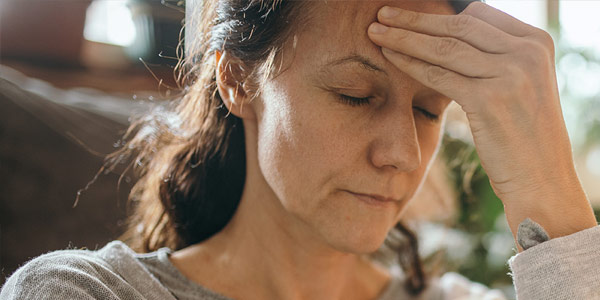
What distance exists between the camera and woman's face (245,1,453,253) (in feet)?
2.27

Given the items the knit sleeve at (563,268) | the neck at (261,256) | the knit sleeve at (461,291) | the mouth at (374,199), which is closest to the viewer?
the knit sleeve at (563,268)

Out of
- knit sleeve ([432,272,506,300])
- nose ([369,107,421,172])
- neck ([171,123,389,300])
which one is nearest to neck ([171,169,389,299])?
neck ([171,123,389,300])

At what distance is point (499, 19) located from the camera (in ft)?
2.26

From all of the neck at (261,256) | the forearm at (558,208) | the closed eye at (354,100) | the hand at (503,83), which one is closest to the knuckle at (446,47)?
the hand at (503,83)

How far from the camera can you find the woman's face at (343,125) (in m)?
0.69

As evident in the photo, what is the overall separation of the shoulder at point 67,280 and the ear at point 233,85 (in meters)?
0.32

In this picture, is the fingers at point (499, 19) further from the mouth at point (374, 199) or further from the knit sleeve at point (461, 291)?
the knit sleeve at point (461, 291)

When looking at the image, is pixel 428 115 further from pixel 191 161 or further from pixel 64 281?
pixel 64 281

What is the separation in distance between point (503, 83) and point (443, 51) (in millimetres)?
87

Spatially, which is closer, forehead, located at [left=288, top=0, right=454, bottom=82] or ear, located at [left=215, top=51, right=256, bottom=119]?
forehead, located at [left=288, top=0, right=454, bottom=82]

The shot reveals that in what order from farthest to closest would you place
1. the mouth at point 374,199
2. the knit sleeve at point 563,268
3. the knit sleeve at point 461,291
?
the knit sleeve at point 461,291 → the mouth at point 374,199 → the knit sleeve at point 563,268

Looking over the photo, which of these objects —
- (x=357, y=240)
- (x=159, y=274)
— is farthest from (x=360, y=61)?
(x=159, y=274)

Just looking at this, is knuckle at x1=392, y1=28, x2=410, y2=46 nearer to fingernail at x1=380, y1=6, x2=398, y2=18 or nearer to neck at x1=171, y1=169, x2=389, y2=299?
fingernail at x1=380, y1=6, x2=398, y2=18

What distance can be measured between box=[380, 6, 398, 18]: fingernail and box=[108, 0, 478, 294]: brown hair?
28cm
